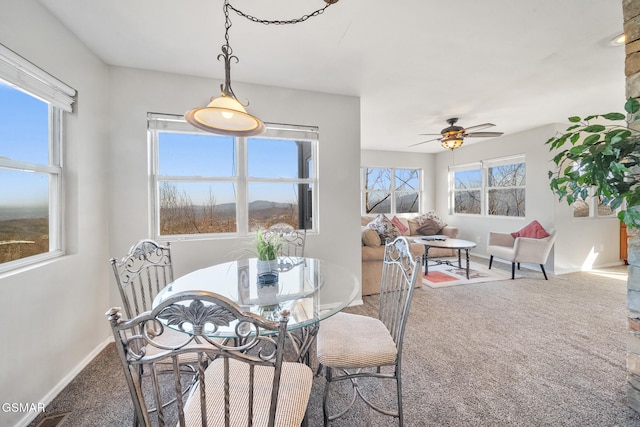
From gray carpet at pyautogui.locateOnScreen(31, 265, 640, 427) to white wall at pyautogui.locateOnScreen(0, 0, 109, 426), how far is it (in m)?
0.20

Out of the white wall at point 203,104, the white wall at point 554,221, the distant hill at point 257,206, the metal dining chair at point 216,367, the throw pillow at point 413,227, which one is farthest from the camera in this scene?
the throw pillow at point 413,227

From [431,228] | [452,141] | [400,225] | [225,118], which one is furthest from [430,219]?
[225,118]

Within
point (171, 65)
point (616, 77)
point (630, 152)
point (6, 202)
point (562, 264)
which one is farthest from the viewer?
point (562, 264)

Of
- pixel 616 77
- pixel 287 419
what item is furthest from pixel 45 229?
pixel 616 77

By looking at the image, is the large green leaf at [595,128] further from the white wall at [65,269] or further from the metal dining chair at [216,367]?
the white wall at [65,269]

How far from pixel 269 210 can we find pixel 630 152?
2823mm

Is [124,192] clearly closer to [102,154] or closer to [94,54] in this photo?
[102,154]

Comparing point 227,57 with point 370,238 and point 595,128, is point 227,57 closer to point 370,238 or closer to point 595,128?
point 595,128

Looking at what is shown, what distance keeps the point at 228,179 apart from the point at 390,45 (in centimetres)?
205

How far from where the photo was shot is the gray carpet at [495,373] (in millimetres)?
1531

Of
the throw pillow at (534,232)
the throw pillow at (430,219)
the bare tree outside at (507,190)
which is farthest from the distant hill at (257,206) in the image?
the bare tree outside at (507,190)

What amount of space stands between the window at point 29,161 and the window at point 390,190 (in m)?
5.53

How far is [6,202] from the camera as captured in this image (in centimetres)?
154

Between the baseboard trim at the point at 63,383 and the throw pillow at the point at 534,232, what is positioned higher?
the throw pillow at the point at 534,232
